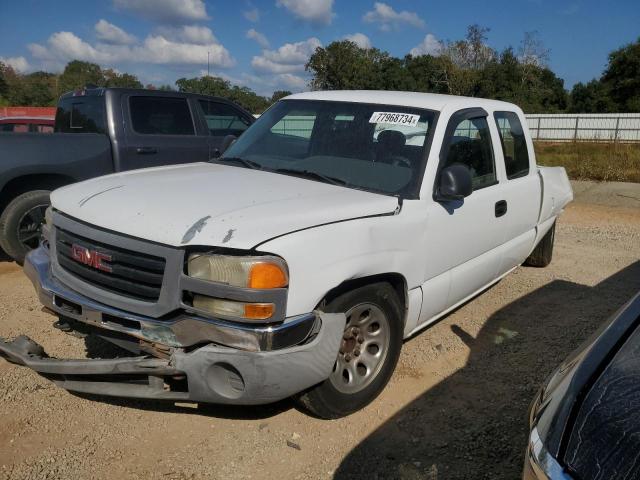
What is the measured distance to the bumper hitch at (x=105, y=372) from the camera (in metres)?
2.68

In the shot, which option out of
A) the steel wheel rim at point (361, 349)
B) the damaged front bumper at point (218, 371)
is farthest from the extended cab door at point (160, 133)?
the steel wheel rim at point (361, 349)

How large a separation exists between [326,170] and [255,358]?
160 cm

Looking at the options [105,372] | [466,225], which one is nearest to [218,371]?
[105,372]

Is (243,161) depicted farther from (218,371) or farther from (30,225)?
(30,225)

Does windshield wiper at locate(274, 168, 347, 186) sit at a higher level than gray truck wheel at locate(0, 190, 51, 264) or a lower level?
higher

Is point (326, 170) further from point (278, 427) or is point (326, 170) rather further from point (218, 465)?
point (218, 465)

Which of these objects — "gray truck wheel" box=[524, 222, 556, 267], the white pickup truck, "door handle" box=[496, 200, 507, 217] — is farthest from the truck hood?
"gray truck wheel" box=[524, 222, 556, 267]

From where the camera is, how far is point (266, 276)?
2547 mm

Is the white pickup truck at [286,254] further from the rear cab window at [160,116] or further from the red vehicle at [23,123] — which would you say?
the red vehicle at [23,123]

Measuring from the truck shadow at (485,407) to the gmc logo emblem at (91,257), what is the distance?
158cm

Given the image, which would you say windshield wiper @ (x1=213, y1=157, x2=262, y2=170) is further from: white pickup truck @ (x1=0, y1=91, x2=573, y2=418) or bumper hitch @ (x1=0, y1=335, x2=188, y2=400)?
bumper hitch @ (x1=0, y1=335, x2=188, y2=400)

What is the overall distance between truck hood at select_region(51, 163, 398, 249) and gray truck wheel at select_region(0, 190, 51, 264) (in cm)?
250

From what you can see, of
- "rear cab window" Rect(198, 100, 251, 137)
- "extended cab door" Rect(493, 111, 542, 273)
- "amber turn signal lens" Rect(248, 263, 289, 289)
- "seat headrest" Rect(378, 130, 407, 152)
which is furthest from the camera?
"rear cab window" Rect(198, 100, 251, 137)

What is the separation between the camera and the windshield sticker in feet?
12.5
